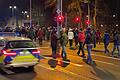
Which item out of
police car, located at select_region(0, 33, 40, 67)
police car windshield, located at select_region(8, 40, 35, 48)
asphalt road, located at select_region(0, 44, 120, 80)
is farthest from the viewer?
police car windshield, located at select_region(8, 40, 35, 48)

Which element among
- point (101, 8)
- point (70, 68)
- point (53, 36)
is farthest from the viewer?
point (101, 8)

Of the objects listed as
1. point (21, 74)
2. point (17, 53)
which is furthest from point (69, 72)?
point (17, 53)

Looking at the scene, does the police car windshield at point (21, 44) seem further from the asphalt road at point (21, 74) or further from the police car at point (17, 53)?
the asphalt road at point (21, 74)

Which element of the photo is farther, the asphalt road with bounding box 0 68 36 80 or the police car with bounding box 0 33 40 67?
the police car with bounding box 0 33 40 67

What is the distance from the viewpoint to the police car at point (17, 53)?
1421 centimetres

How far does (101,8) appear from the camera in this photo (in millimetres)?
53688

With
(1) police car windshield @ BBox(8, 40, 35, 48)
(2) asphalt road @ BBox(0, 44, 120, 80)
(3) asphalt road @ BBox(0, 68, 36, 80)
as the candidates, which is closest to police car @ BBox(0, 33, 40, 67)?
(1) police car windshield @ BBox(8, 40, 35, 48)

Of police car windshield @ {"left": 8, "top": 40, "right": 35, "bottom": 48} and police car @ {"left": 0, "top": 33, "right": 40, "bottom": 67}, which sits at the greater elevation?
police car windshield @ {"left": 8, "top": 40, "right": 35, "bottom": 48}

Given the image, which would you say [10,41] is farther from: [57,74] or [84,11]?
[84,11]

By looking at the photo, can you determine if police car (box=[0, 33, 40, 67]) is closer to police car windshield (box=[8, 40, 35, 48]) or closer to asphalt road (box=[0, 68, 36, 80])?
police car windshield (box=[8, 40, 35, 48])

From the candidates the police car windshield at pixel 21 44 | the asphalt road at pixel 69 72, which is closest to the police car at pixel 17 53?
the police car windshield at pixel 21 44

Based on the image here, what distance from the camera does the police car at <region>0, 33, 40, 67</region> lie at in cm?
1421

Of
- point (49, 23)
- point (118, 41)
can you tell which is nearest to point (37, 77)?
point (118, 41)

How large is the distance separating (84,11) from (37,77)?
42.1 metres
